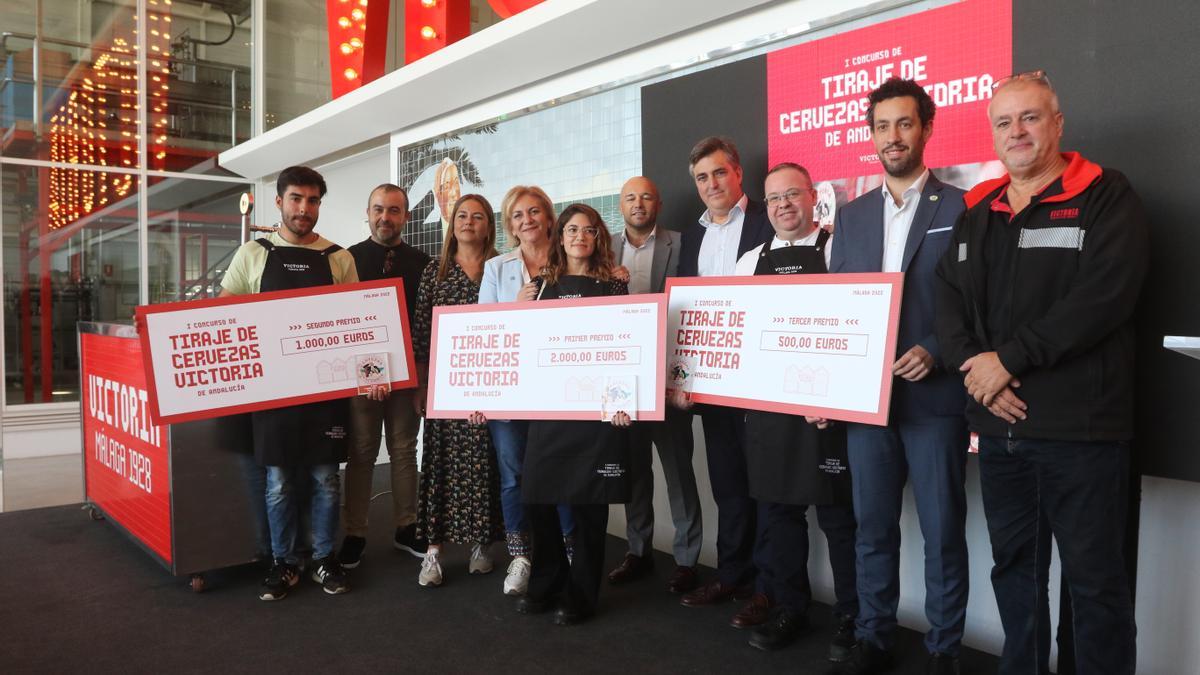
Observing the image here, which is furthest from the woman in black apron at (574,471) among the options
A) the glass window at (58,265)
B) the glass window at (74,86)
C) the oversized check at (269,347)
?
the glass window at (74,86)

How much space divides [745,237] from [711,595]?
4.61 ft

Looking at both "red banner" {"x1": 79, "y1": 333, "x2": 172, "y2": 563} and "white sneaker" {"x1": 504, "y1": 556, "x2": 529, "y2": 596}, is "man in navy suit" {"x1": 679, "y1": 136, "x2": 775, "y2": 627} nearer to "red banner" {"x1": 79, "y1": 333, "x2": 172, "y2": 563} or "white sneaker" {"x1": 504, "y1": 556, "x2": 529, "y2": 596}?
"white sneaker" {"x1": 504, "y1": 556, "x2": 529, "y2": 596}

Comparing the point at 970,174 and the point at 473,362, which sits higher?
the point at 970,174

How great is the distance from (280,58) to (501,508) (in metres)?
7.30

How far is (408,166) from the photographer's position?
5945mm

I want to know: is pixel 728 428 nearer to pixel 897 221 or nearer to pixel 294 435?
pixel 897 221

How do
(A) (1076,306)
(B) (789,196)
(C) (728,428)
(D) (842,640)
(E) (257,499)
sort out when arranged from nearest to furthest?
(A) (1076,306), (D) (842,640), (B) (789,196), (C) (728,428), (E) (257,499)

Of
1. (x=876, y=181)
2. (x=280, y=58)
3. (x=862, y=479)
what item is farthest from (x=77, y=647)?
(x=280, y=58)

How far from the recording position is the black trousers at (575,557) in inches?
113

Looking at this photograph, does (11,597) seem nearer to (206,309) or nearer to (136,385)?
(136,385)

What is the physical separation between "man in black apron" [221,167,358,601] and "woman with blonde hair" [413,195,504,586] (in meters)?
0.37

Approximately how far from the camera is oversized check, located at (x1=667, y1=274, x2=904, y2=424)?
232 cm

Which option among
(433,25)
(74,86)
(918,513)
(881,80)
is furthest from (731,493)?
(74,86)

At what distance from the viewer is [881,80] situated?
9.61 ft
